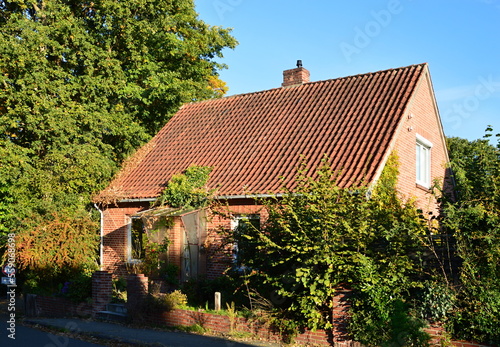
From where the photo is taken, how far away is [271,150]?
55.2 ft

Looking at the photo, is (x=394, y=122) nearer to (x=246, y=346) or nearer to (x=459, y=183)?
(x=459, y=183)

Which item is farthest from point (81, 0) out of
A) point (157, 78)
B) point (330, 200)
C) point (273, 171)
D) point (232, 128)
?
point (330, 200)

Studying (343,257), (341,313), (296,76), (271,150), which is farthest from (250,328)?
(296,76)

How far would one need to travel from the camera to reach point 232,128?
19125 mm

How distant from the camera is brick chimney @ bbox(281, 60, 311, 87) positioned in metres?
20.4

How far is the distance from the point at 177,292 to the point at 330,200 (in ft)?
16.2

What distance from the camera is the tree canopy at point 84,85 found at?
18609 millimetres

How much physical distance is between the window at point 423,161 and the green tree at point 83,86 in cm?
1099

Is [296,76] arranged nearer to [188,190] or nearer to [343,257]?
[188,190]

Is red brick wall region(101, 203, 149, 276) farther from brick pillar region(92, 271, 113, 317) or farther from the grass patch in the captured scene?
the grass patch

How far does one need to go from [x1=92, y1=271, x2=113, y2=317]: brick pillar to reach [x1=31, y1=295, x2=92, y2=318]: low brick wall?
1.12 ft

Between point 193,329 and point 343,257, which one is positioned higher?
point 343,257

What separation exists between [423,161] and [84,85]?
1325cm

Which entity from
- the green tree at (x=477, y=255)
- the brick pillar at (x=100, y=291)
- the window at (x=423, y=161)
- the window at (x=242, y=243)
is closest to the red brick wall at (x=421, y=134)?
the window at (x=423, y=161)
